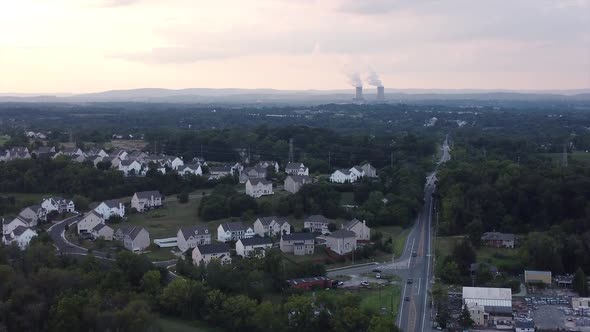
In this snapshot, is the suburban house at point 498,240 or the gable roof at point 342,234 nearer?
the gable roof at point 342,234

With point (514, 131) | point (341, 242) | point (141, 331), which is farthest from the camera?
point (514, 131)

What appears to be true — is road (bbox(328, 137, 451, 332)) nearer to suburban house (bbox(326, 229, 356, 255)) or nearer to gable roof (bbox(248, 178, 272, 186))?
suburban house (bbox(326, 229, 356, 255))

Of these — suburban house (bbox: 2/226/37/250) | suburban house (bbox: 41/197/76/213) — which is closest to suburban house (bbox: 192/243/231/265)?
suburban house (bbox: 2/226/37/250)

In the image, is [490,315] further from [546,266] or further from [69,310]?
[69,310]

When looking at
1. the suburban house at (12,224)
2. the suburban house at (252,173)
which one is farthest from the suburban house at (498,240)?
the suburban house at (12,224)

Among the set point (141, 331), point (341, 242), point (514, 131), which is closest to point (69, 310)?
point (141, 331)

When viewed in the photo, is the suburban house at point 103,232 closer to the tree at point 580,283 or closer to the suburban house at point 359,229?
the suburban house at point 359,229
